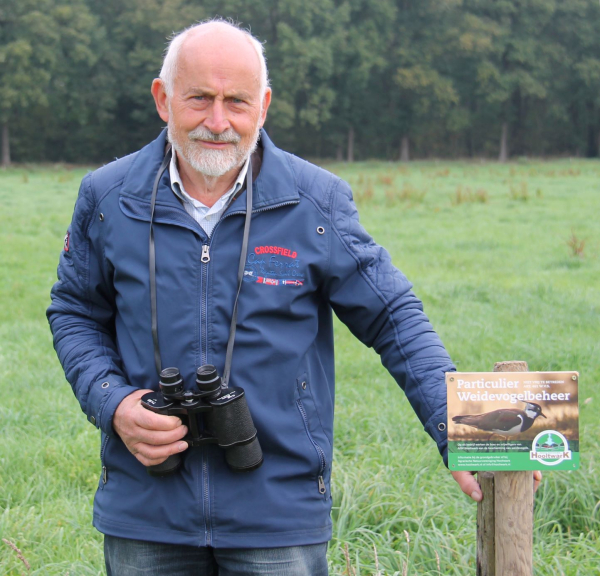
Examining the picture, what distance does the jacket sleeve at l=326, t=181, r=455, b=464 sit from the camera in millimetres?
2092

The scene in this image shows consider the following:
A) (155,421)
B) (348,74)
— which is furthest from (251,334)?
(348,74)

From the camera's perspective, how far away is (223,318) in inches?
80.4

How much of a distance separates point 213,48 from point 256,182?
392 mm

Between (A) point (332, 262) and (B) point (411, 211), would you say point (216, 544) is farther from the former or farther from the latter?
(B) point (411, 211)

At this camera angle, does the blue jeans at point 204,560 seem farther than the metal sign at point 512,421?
Yes

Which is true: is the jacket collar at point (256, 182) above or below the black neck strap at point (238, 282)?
above

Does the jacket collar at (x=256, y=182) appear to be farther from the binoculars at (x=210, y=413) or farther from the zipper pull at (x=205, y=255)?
the binoculars at (x=210, y=413)

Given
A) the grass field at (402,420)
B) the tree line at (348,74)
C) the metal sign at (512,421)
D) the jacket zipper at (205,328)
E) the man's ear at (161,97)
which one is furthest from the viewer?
the tree line at (348,74)

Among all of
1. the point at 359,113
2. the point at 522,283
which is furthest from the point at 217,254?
the point at 359,113

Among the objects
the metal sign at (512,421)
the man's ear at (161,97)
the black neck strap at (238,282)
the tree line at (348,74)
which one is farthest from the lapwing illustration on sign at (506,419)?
the tree line at (348,74)

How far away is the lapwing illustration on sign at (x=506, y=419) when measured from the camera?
170 cm

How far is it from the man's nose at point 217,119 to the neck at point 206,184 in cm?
12

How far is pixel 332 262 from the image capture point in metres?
2.11

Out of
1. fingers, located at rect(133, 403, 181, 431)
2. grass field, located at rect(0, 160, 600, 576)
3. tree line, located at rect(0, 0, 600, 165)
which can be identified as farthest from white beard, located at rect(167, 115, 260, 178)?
tree line, located at rect(0, 0, 600, 165)
